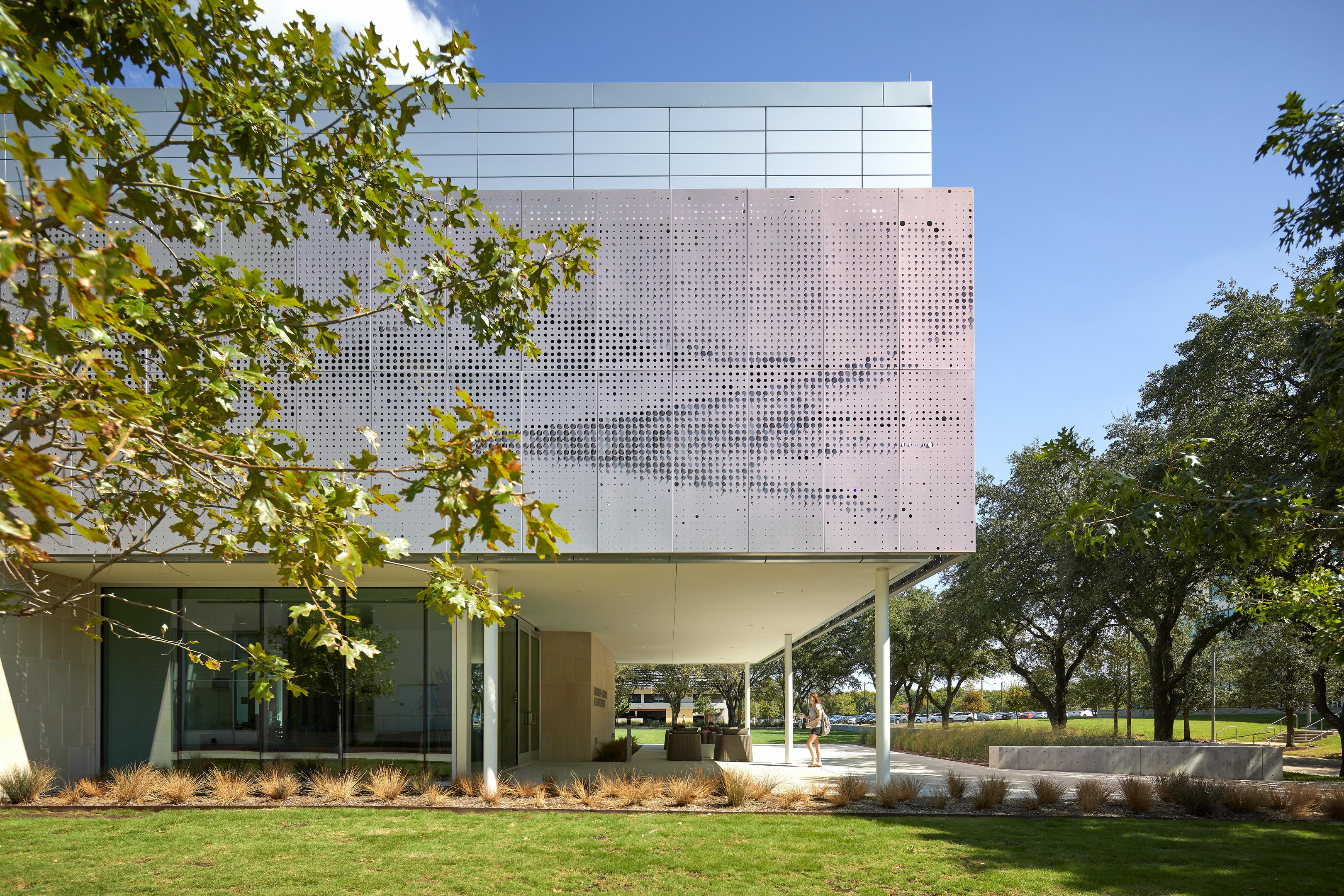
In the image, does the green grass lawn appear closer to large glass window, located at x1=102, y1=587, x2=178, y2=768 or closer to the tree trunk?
large glass window, located at x1=102, y1=587, x2=178, y2=768

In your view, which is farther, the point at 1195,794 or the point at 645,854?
the point at 1195,794

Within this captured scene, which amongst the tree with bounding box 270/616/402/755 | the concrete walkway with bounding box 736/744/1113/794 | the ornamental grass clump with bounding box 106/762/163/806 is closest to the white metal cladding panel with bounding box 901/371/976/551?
the concrete walkway with bounding box 736/744/1113/794

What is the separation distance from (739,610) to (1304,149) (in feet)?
41.4

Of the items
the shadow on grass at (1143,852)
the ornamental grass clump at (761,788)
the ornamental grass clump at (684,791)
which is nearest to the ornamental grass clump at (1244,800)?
the shadow on grass at (1143,852)

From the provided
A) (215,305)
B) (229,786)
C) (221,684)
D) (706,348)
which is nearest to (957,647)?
(706,348)

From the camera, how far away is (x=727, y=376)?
38.9 ft

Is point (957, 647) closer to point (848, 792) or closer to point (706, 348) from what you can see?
point (848, 792)

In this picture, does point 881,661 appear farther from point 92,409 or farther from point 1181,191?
point 92,409

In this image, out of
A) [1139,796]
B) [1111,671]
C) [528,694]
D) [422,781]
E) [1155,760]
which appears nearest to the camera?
[1139,796]

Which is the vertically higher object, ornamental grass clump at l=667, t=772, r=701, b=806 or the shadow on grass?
the shadow on grass

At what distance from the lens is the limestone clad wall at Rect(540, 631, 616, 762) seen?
22.4 meters

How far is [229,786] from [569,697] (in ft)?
38.0

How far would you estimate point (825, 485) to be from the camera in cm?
1162

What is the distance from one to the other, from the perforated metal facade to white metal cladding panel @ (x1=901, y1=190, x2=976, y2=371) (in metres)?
0.02
